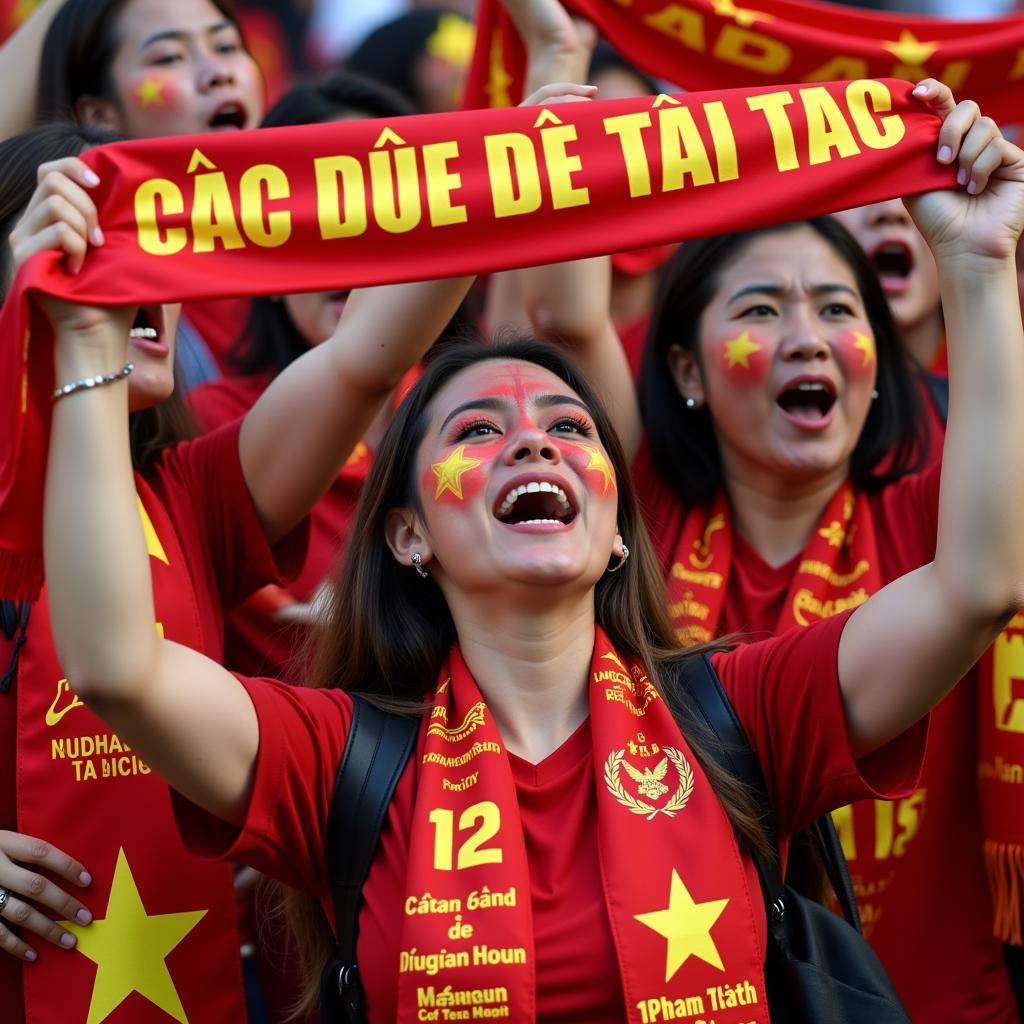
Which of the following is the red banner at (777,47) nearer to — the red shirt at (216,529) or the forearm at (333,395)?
the forearm at (333,395)

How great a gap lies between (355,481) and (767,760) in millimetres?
1488

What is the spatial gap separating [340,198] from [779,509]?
4.59 ft

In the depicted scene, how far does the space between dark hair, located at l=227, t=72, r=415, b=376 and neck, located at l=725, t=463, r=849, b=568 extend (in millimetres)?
1187

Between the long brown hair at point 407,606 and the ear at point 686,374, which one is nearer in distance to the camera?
the long brown hair at point 407,606

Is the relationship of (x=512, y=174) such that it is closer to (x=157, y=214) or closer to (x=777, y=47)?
(x=157, y=214)

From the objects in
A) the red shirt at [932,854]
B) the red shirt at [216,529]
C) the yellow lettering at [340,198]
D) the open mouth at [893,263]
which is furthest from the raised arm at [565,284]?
the open mouth at [893,263]

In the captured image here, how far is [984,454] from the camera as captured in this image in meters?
2.46

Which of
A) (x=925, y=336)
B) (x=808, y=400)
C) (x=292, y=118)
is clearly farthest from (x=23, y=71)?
(x=925, y=336)

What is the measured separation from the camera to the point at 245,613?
3508mm

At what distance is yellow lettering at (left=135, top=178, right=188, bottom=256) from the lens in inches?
97.7

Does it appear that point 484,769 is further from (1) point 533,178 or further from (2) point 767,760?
(1) point 533,178

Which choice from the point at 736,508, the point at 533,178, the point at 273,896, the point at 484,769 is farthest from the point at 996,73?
the point at 273,896

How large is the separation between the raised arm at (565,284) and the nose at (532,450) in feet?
1.98

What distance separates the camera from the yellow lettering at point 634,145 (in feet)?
8.61
